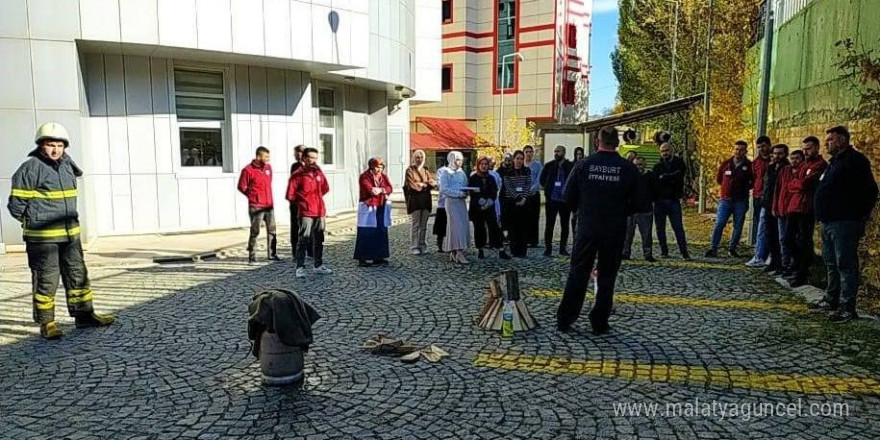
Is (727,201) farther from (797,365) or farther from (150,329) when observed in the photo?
(150,329)

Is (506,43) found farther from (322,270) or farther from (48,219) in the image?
(48,219)

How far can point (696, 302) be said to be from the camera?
705 centimetres

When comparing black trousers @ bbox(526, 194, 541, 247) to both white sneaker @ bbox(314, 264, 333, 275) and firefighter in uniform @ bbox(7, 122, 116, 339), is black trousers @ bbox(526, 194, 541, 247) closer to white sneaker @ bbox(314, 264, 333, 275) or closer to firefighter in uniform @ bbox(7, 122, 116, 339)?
white sneaker @ bbox(314, 264, 333, 275)

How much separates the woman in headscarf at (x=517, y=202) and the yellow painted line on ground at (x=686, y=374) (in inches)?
196

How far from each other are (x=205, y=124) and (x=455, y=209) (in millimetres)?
6626

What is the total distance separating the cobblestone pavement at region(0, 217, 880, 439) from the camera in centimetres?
395

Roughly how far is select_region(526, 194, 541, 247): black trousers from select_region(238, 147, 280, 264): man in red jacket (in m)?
4.24

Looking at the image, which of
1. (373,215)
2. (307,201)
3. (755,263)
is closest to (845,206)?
(755,263)

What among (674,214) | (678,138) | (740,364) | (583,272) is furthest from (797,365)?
(678,138)

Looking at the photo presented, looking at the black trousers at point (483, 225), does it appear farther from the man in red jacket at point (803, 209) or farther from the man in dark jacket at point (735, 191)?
the man in red jacket at point (803, 209)

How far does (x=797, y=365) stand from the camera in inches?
196

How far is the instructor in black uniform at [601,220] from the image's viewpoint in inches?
224

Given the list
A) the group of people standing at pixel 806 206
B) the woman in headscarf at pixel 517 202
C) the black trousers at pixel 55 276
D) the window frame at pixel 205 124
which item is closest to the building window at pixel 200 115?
the window frame at pixel 205 124

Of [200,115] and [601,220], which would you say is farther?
[200,115]
